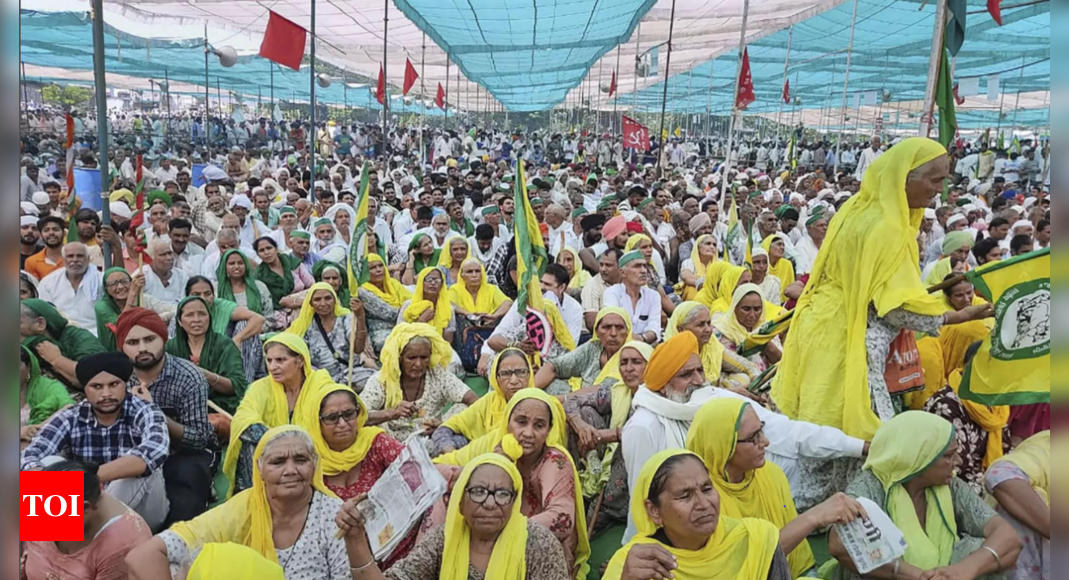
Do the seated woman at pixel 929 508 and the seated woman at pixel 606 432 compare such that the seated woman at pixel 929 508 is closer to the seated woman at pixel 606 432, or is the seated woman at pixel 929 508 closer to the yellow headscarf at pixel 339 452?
the seated woman at pixel 606 432

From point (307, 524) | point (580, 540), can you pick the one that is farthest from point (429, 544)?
point (580, 540)

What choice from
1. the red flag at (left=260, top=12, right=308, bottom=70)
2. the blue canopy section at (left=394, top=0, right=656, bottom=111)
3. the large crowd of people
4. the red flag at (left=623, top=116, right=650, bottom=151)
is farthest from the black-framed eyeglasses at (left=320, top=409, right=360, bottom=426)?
the red flag at (left=623, top=116, right=650, bottom=151)

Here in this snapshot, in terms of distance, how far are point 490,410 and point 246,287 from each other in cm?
274

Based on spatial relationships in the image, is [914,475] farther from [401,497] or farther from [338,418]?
[338,418]

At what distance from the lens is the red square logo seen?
251 centimetres

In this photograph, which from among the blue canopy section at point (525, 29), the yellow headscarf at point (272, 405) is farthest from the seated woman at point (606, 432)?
the blue canopy section at point (525, 29)

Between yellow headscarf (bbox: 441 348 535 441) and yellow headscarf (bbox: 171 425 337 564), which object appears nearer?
yellow headscarf (bbox: 171 425 337 564)

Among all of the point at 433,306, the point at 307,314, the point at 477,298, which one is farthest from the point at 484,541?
the point at 477,298

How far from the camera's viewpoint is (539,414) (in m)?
3.07

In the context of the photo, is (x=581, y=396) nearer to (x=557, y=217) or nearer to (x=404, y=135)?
(x=557, y=217)

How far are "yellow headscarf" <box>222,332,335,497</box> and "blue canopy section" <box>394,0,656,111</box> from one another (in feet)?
22.3

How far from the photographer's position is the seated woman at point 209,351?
430 cm

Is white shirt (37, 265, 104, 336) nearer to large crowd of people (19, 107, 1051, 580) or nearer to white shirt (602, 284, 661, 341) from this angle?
large crowd of people (19, 107, 1051, 580)

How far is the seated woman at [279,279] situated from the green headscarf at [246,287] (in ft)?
0.86
